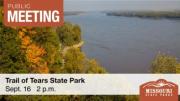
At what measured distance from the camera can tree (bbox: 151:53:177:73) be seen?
8.21ft

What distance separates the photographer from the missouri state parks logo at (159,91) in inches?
88.9

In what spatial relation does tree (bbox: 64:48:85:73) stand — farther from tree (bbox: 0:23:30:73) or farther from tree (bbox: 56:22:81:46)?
tree (bbox: 0:23:30:73)

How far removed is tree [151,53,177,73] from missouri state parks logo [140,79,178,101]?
172 mm

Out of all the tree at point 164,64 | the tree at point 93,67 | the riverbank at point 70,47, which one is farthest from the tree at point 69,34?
the tree at point 164,64

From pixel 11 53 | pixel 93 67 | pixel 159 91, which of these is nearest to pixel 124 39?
pixel 93 67

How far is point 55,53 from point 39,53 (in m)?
0.12

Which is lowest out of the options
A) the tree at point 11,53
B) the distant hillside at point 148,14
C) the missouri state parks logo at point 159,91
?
the missouri state parks logo at point 159,91

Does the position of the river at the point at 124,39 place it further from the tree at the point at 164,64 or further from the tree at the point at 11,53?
the tree at the point at 11,53

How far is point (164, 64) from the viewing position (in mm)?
2568

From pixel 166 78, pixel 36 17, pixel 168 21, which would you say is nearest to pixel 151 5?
pixel 168 21

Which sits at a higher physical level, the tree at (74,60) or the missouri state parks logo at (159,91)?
the tree at (74,60)

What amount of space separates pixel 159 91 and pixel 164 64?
327 millimetres

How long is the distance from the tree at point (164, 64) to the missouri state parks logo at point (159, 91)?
0.17 metres

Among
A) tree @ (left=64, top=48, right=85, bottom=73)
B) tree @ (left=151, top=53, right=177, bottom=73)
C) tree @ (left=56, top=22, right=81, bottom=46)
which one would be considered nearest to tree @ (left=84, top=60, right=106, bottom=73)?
tree @ (left=64, top=48, right=85, bottom=73)
